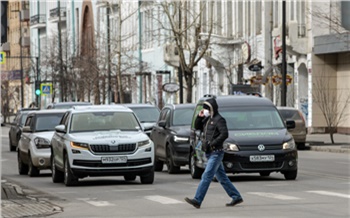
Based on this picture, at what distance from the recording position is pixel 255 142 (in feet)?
78.9

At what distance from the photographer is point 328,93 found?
52812 mm

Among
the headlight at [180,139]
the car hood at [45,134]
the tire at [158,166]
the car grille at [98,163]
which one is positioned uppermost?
the car hood at [45,134]

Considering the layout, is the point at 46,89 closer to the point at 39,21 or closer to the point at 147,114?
the point at 39,21

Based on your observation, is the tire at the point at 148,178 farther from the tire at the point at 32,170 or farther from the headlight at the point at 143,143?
the tire at the point at 32,170

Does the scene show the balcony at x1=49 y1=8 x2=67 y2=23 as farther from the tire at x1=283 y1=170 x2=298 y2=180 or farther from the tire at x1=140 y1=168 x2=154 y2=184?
the tire at x1=283 y1=170 x2=298 y2=180

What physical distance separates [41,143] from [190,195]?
9.40m

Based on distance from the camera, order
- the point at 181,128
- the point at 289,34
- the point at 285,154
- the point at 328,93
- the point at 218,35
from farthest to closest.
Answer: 1. the point at 218,35
2. the point at 289,34
3. the point at 328,93
4. the point at 181,128
5. the point at 285,154

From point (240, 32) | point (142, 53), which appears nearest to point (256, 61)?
point (240, 32)

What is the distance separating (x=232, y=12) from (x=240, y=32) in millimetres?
1228

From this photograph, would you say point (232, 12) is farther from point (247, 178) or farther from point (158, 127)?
point (247, 178)

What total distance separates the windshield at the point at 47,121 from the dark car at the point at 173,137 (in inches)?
101

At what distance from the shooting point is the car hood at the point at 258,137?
79.1ft

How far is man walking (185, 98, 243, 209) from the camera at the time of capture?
1750 centimetres

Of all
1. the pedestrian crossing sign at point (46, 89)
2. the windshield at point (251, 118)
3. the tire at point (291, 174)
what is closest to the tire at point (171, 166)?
the windshield at point (251, 118)
